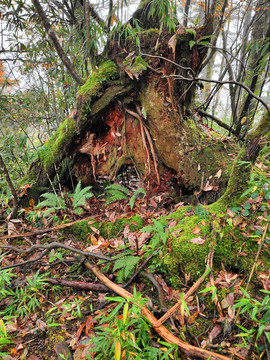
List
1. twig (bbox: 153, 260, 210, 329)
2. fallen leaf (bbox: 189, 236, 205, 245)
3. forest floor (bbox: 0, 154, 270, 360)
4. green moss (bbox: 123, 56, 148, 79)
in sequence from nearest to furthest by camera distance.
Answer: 1. forest floor (bbox: 0, 154, 270, 360)
2. twig (bbox: 153, 260, 210, 329)
3. fallen leaf (bbox: 189, 236, 205, 245)
4. green moss (bbox: 123, 56, 148, 79)

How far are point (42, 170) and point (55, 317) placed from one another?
8.99 ft

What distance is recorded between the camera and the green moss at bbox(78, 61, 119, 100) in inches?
142

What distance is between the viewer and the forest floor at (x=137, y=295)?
157 centimetres

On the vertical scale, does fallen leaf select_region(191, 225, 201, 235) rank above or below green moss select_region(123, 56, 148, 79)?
below

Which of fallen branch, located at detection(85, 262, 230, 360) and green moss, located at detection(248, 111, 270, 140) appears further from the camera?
green moss, located at detection(248, 111, 270, 140)

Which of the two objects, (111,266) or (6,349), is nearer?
(6,349)

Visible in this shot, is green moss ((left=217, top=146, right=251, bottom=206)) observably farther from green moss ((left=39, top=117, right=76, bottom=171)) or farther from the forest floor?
green moss ((left=39, top=117, right=76, bottom=171))

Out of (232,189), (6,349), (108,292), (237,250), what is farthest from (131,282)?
(232,189)

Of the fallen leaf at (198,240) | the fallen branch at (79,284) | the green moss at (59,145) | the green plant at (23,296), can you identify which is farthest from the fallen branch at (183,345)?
the green moss at (59,145)

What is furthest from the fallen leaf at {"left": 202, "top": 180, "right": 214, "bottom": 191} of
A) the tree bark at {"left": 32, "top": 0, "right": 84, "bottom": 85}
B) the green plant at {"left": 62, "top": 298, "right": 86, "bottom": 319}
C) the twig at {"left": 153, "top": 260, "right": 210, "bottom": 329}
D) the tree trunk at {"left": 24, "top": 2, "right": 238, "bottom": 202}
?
the tree bark at {"left": 32, "top": 0, "right": 84, "bottom": 85}

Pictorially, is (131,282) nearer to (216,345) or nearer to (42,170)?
(216,345)

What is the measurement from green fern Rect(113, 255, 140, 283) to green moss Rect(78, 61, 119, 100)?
2.75m

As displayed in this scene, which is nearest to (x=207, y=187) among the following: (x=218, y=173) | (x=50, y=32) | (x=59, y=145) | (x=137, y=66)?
(x=218, y=173)

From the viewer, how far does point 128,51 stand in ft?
12.1
